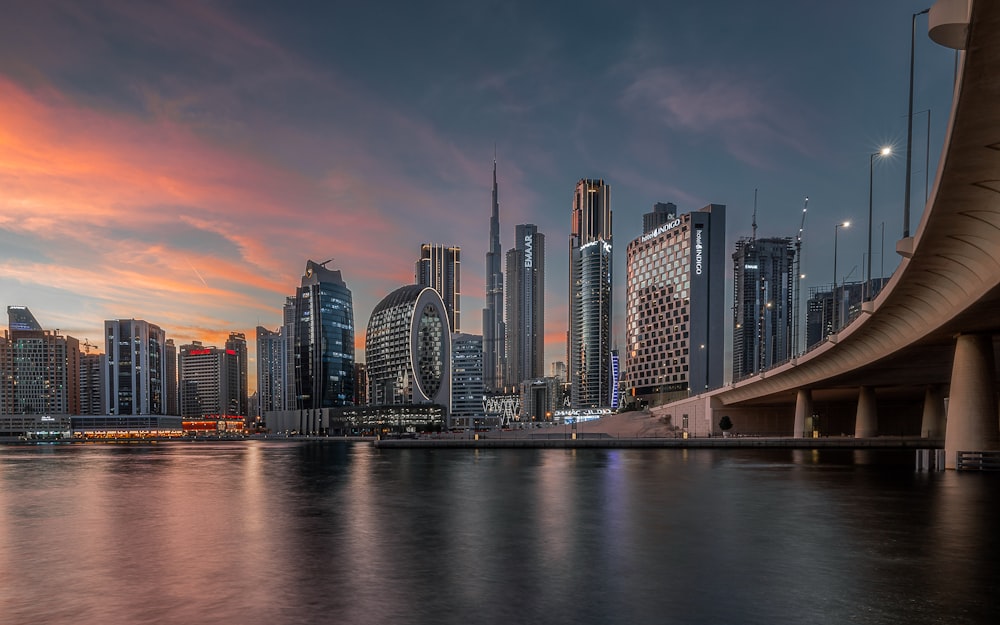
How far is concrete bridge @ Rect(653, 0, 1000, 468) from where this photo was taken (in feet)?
52.0

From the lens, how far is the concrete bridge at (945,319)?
52.0 ft

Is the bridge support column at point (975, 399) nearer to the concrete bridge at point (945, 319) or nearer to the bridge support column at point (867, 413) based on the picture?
the concrete bridge at point (945, 319)

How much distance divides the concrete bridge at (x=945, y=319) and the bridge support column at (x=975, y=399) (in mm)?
72

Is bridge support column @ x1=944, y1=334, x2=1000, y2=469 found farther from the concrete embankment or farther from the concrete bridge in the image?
the concrete embankment

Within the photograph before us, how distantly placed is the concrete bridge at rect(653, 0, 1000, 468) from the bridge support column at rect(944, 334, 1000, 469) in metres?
0.07

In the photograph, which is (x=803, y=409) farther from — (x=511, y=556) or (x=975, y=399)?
(x=511, y=556)

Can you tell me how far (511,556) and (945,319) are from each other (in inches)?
1416

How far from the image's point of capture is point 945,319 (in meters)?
41.1

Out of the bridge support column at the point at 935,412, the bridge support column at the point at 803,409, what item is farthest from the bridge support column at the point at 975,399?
the bridge support column at the point at 935,412

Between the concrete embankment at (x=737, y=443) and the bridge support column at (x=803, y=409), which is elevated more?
the bridge support column at (x=803, y=409)

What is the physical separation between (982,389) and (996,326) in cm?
567

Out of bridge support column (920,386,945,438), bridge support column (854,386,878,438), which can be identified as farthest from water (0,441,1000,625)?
bridge support column (920,386,945,438)

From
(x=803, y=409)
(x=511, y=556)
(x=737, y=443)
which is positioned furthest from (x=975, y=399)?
(x=803, y=409)

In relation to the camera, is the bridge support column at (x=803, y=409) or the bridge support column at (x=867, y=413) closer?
the bridge support column at (x=867, y=413)
